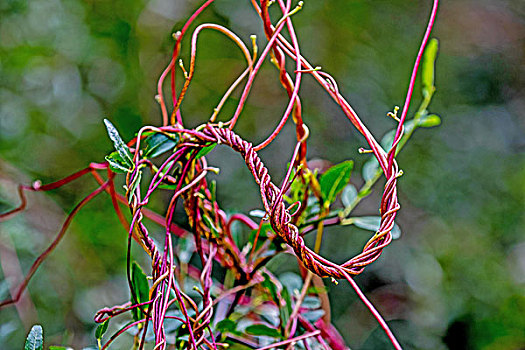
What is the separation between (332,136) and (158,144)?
0.63 m

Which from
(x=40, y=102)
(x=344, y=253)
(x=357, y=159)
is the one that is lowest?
(x=344, y=253)

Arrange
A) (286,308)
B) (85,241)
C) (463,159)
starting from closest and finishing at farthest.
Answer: (286,308) → (85,241) → (463,159)

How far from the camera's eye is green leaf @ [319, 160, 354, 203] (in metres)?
0.32

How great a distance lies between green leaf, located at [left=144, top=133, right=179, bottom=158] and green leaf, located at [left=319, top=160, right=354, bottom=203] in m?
0.10

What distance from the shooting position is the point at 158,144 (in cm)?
28

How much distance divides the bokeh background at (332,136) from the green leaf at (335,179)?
405mm

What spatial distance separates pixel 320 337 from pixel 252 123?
56 cm

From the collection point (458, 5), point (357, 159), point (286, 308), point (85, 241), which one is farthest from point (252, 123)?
point (286, 308)

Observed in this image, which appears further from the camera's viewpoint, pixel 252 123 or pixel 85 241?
pixel 252 123

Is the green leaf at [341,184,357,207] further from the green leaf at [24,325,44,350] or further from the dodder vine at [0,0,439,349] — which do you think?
the green leaf at [24,325,44,350]

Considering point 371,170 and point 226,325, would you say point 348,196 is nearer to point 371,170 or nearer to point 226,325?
point 371,170

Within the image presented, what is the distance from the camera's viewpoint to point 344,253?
0.82 m

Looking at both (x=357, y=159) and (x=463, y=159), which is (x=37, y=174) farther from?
(x=463, y=159)

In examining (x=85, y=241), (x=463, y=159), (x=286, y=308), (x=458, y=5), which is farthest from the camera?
(x=458, y=5)
